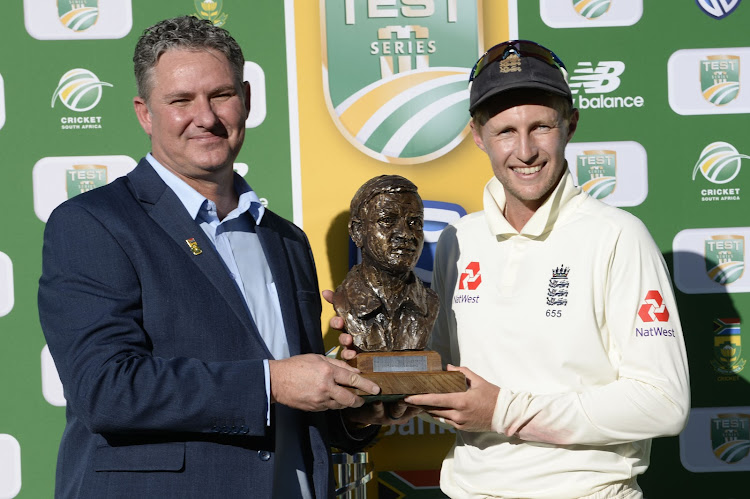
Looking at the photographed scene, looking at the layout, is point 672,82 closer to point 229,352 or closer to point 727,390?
point 727,390

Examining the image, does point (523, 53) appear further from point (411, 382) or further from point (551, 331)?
point (411, 382)

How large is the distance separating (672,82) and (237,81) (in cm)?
234

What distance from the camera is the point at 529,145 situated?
8.46ft

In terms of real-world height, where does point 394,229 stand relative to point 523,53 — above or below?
below

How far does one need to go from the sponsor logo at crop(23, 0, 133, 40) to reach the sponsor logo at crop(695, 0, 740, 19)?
9.31ft

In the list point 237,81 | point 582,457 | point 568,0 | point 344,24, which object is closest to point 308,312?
point 237,81

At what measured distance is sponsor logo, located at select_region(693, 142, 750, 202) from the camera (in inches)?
150

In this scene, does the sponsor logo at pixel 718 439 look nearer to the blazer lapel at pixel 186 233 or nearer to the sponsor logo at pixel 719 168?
the sponsor logo at pixel 719 168

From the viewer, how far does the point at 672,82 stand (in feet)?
12.5

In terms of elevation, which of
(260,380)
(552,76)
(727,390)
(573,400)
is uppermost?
(552,76)

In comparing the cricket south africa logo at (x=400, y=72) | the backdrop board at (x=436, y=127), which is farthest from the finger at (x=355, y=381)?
the cricket south africa logo at (x=400, y=72)

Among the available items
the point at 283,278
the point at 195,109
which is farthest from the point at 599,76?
the point at 195,109

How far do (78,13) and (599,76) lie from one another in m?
2.60

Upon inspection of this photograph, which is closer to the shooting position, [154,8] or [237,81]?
[237,81]
